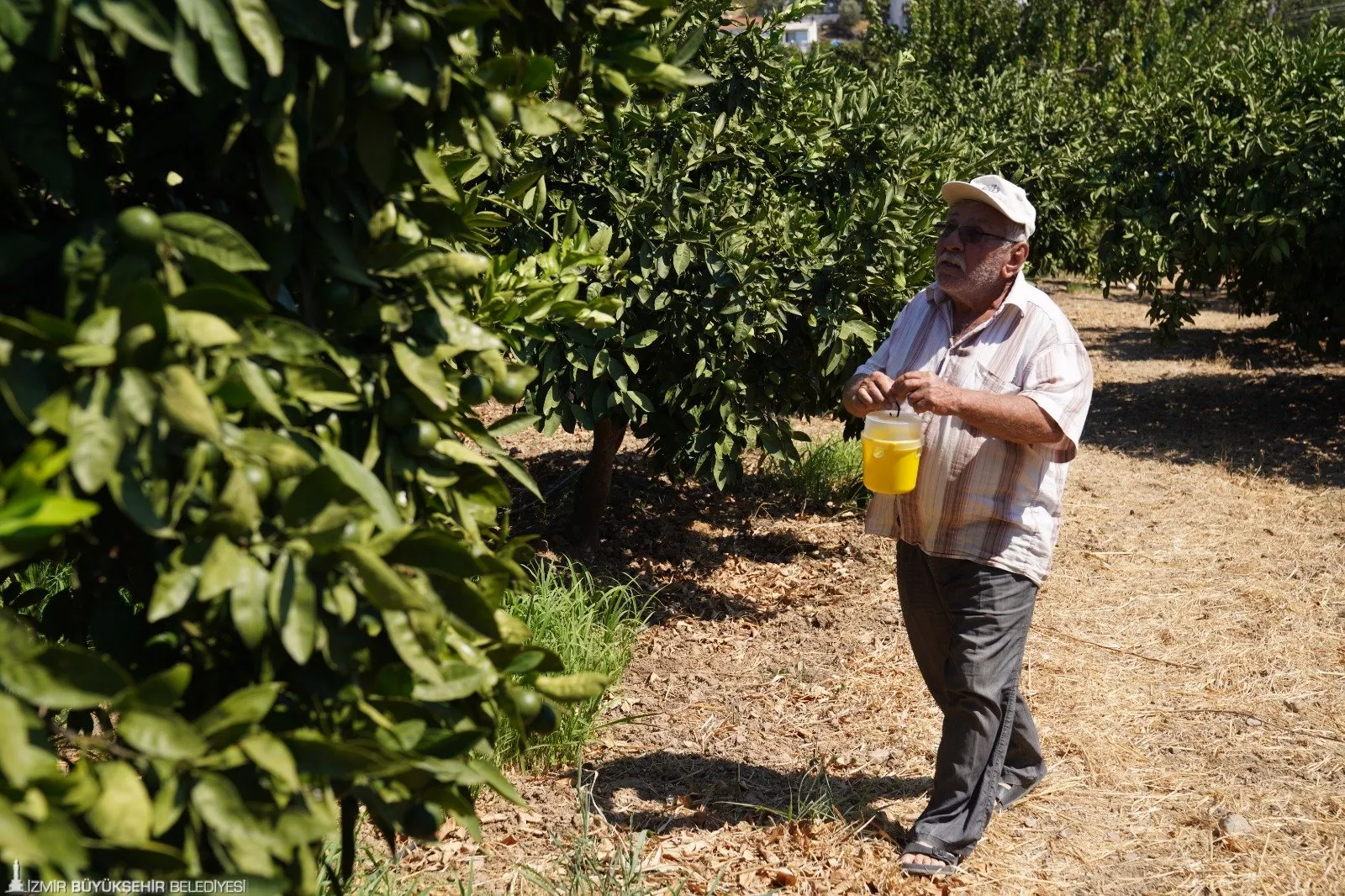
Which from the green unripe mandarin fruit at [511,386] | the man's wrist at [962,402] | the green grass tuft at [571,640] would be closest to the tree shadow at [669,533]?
the green grass tuft at [571,640]

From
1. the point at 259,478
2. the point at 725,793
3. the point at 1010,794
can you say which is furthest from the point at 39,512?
the point at 1010,794

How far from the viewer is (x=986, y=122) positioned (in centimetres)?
1150

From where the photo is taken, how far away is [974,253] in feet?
10.1

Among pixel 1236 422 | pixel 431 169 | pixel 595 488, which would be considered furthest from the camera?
pixel 1236 422

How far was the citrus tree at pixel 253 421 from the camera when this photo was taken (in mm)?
1169

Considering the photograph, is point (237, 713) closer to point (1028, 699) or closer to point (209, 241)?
point (209, 241)

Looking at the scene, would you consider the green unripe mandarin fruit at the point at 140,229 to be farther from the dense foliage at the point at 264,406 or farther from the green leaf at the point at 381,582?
the green leaf at the point at 381,582

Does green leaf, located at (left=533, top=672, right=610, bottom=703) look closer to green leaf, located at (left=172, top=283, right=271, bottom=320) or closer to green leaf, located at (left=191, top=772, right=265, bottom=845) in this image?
green leaf, located at (left=191, top=772, right=265, bottom=845)

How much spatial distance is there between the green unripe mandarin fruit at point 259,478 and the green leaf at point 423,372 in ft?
0.90

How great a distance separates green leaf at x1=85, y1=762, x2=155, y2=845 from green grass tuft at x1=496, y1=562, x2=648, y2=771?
7.24ft

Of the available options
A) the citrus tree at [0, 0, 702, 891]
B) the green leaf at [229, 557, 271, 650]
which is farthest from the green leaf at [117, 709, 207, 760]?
the green leaf at [229, 557, 271, 650]

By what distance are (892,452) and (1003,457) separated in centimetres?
30

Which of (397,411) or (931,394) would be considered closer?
(397,411)

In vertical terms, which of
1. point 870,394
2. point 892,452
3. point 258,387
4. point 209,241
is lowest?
point 892,452
